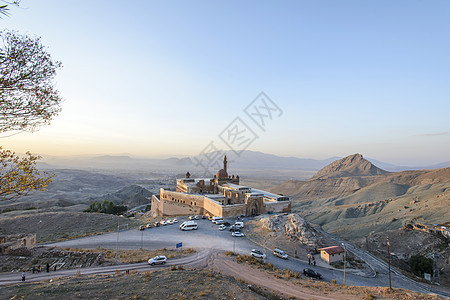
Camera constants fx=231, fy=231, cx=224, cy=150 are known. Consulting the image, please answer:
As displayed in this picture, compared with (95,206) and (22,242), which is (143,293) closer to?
(22,242)

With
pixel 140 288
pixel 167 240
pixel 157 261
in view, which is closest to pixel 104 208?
pixel 167 240

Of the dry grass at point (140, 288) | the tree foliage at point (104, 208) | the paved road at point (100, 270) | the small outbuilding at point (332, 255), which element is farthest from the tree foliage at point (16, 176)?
the tree foliage at point (104, 208)

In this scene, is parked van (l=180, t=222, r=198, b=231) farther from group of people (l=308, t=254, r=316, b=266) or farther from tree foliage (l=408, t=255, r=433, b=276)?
tree foliage (l=408, t=255, r=433, b=276)

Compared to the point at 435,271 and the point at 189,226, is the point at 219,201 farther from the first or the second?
the point at 435,271

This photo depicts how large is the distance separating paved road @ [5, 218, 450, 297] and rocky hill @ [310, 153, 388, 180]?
127072 millimetres

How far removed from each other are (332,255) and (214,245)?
11.9 m

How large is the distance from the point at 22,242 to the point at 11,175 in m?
19.9

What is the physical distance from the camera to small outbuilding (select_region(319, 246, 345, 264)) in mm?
22814

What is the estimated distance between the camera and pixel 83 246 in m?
25.1

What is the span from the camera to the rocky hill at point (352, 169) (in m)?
140

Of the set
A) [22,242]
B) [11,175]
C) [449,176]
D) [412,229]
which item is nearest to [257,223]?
[412,229]

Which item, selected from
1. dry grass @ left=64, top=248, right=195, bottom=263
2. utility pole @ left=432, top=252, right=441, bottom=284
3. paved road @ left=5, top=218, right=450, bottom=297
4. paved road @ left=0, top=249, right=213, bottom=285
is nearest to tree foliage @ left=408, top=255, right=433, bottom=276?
utility pole @ left=432, top=252, right=441, bottom=284

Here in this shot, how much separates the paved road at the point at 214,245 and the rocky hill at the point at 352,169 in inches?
5003

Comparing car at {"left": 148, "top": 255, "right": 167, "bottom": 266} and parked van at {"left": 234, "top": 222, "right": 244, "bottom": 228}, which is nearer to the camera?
car at {"left": 148, "top": 255, "right": 167, "bottom": 266}
